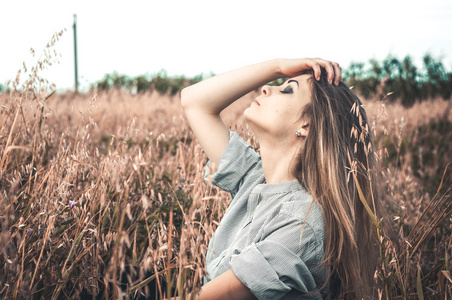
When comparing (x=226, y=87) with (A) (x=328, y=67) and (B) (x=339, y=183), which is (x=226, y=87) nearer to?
(A) (x=328, y=67)

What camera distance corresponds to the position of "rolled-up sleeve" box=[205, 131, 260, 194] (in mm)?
1973

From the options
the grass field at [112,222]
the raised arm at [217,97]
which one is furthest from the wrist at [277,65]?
the grass field at [112,222]

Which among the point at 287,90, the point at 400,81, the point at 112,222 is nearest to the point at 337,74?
the point at 287,90

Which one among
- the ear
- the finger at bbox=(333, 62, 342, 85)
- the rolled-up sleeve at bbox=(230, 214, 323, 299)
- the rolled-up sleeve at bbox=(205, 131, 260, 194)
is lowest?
the rolled-up sleeve at bbox=(230, 214, 323, 299)

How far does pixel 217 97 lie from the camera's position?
208 cm

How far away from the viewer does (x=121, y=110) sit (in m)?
7.54

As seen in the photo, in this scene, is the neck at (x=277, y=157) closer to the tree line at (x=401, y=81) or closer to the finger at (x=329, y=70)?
the finger at (x=329, y=70)

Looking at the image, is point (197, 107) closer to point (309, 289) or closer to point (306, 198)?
point (306, 198)

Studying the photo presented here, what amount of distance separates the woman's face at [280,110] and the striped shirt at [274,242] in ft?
0.81

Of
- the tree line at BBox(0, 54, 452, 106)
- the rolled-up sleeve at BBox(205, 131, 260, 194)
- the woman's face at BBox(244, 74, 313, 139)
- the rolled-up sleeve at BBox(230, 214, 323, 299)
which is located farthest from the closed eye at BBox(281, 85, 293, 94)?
the tree line at BBox(0, 54, 452, 106)

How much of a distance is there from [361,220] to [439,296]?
0.52 metres

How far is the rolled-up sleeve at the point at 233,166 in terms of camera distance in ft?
6.47

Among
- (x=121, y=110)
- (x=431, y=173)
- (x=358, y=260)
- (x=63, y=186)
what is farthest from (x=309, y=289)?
(x=121, y=110)

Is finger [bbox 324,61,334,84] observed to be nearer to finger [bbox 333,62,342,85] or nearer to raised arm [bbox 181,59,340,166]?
finger [bbox 333,62,342,85]
